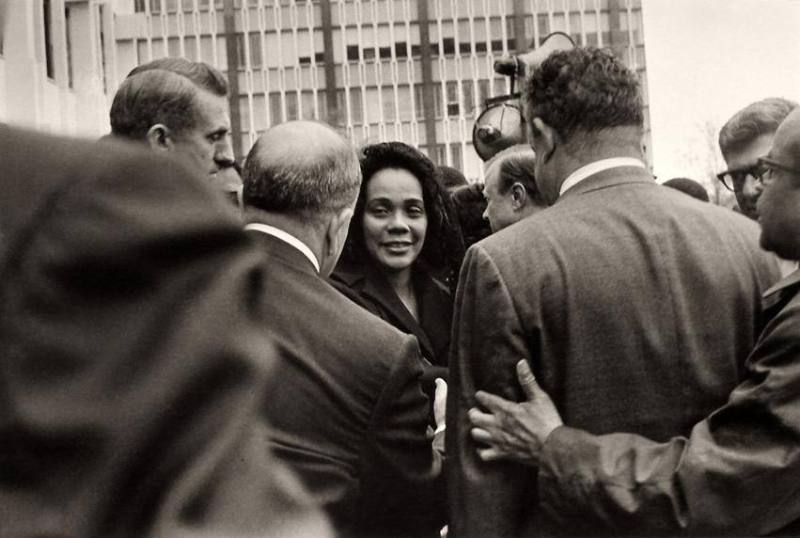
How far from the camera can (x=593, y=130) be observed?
2.38m

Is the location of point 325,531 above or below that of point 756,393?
above

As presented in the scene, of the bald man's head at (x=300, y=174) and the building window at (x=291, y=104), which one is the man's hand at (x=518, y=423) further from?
the building window at (x=291, y=104)

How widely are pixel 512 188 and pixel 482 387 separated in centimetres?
133

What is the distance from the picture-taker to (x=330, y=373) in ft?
7.11

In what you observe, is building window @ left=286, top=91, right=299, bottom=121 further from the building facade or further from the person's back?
the person's back

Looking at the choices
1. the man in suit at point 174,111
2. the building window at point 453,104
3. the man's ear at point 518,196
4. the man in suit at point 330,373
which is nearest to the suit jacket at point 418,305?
the man's ear at point 518,196

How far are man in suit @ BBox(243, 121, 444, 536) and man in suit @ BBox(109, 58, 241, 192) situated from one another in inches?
21.5

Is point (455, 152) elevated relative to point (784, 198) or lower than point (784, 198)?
elevated

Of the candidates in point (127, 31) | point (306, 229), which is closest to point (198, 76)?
point (306, 229)

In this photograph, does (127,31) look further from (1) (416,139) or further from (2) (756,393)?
(2) (756,393)

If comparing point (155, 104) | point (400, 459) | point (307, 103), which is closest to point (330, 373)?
point (400, 459)

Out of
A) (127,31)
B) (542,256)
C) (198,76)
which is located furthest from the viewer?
(127,31)

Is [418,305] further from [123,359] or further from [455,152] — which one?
[455,152]

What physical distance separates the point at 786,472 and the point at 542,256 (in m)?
0.60
